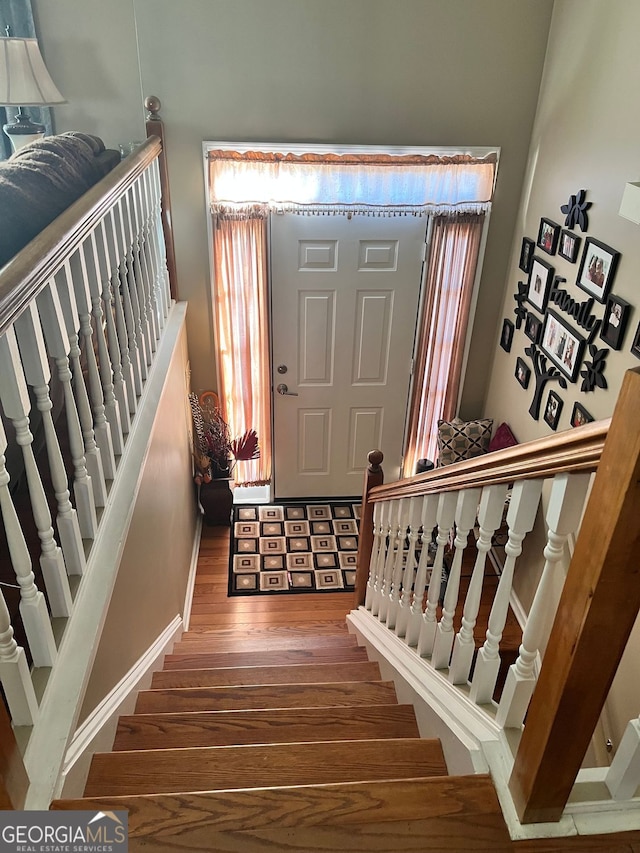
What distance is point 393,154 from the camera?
369cm

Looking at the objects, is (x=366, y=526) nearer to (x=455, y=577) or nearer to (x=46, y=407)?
(x=455, y=577)

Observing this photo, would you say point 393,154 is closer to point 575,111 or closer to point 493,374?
point 575,111

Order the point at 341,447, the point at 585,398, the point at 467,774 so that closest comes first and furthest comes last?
the point at 467,774 < the point at 585,398 < the point at 341,447

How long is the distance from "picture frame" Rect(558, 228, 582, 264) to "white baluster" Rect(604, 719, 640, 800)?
102 inches

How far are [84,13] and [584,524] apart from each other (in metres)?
3.59

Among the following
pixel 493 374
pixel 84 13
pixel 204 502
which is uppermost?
pixel 84 13

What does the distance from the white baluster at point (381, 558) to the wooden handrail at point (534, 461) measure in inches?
36.3

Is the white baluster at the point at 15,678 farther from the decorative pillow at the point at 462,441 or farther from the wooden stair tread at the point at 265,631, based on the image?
the decorative pillow at the point at 462,441

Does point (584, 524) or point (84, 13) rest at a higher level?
point (84, 13)

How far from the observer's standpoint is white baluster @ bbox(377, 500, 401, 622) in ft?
7.98

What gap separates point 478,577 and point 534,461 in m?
0.45

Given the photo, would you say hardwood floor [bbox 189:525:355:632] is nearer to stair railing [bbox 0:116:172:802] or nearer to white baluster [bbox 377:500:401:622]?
white baluster [bbox 377:500:401:622]

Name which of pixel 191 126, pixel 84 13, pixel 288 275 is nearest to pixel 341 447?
pixel 288 275

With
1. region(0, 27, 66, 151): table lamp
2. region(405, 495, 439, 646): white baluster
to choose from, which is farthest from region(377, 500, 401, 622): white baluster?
region(0, 27, 66, 151): table lamp
